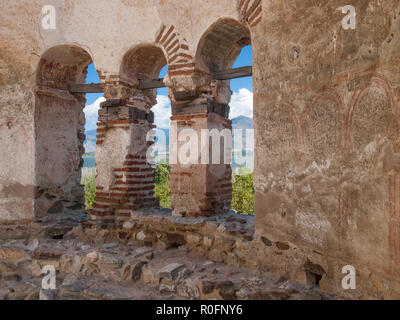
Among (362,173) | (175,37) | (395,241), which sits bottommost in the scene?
(395,241)

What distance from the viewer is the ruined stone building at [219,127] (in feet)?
7.36

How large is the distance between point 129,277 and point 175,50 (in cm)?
292


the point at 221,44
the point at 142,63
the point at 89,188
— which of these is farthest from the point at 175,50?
the point at 89,188

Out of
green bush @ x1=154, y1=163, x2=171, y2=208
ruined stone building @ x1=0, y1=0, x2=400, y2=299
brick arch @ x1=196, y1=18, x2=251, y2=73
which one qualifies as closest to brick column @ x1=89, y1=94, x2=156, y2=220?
ruined stone building @ x1=0, y1=0, x2=400, y2=299

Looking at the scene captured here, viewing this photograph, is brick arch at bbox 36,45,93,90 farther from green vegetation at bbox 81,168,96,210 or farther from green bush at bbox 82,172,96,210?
green bush at bbox 82,172,96,210

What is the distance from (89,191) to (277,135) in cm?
1683

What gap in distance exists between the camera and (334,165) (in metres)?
2.53

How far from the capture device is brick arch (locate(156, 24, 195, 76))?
14.5 feet

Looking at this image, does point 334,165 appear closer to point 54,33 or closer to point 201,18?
point 201,18

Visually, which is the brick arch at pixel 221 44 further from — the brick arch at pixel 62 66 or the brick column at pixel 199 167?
the brick arch at pixel 62 66

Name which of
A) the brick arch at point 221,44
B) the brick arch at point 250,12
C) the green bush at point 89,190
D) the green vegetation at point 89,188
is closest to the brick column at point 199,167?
the brick arch at point 221,44

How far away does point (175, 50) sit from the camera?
4488 millimetres
